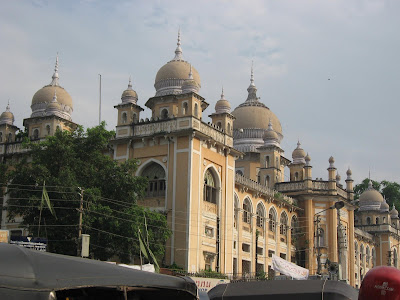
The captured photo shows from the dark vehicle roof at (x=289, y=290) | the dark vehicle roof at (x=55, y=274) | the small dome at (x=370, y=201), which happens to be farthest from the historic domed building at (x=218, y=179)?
the dark vehicle roof at (x=55, y=274)

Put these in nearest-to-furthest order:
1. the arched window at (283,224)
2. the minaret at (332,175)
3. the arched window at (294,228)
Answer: the arched window at (283,224) < the arched window at (294,228) < the minaret at (332,175)

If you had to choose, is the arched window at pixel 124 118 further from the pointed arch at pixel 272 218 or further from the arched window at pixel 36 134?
the pointed arch at pixel 272 218

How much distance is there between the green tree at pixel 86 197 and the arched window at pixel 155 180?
3026mm

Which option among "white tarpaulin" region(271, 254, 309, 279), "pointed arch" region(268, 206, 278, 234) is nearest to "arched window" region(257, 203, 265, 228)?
"pointed arch" region(268, 206, 278, 234)

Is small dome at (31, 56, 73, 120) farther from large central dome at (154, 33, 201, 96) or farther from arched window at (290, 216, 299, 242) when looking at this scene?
arched window at (290, 216, 299, 242)

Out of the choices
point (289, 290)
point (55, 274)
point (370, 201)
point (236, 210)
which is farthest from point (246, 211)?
point (55, 274)

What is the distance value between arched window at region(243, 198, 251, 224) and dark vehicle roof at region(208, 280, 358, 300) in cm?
2845

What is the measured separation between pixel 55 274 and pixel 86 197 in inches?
825

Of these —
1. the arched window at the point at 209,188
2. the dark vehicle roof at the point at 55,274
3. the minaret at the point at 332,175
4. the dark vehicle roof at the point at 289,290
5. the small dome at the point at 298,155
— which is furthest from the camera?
the small dome at the point at 298,155

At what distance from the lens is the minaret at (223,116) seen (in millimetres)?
Answer: 35406

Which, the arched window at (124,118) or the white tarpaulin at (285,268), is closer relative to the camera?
the white tarpaulin at (285,268)

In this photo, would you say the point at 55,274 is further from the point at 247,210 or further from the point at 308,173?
the point at 308,173

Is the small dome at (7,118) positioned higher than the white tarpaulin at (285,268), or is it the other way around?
the small dome at (7,118)

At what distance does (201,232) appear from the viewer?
3167 cm
